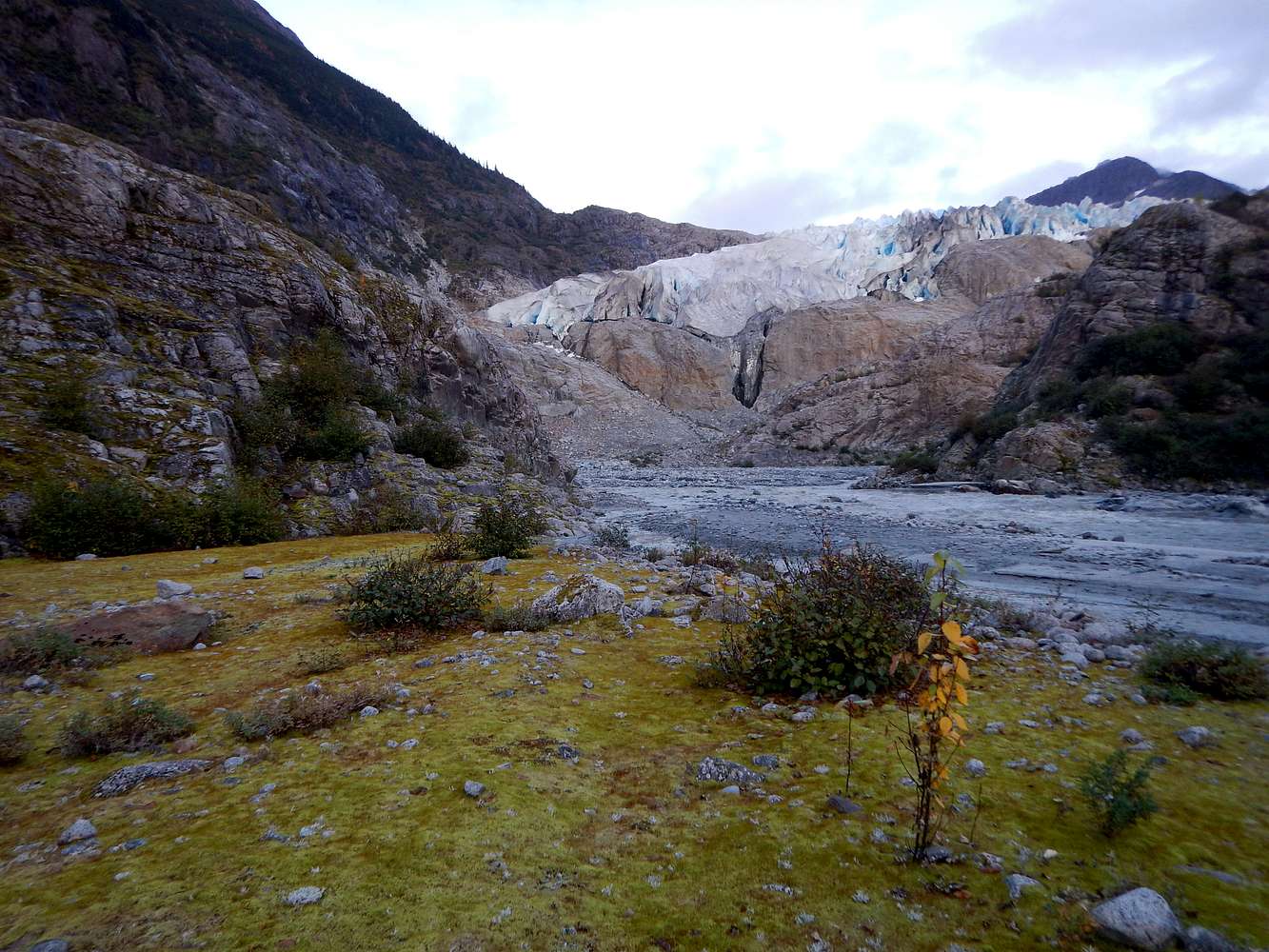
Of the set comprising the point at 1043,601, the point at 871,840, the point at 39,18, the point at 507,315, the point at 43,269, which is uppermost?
the point at 39,18

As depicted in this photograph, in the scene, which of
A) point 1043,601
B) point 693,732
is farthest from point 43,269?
point 1043,601

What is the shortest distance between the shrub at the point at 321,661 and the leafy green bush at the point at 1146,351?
27.0m

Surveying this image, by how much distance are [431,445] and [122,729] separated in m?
10.8

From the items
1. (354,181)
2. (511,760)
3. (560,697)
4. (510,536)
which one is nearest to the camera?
(511,760)

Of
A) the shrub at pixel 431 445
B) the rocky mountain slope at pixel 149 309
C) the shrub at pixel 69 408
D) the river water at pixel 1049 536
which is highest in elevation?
the rocky mountain slope at pixel 149 309

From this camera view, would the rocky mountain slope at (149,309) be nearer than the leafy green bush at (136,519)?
No

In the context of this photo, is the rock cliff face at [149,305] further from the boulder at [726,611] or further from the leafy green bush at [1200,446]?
the leafy green bush at [1200,446]

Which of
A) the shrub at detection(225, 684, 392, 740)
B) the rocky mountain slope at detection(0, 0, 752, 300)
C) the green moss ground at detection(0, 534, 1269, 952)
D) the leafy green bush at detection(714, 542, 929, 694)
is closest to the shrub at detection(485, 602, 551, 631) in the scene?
the green moss ground at detection(0, 534, 1269, 952)

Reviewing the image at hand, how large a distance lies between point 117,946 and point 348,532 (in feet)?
29.5

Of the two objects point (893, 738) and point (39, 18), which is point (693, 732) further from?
point (39, 18)

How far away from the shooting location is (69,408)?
8156 millimetres

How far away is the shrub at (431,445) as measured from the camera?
1313cm

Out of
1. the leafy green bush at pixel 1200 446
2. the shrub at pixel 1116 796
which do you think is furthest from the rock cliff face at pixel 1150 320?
the shrub at pixel 1116 796

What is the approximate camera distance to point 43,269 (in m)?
10.0
